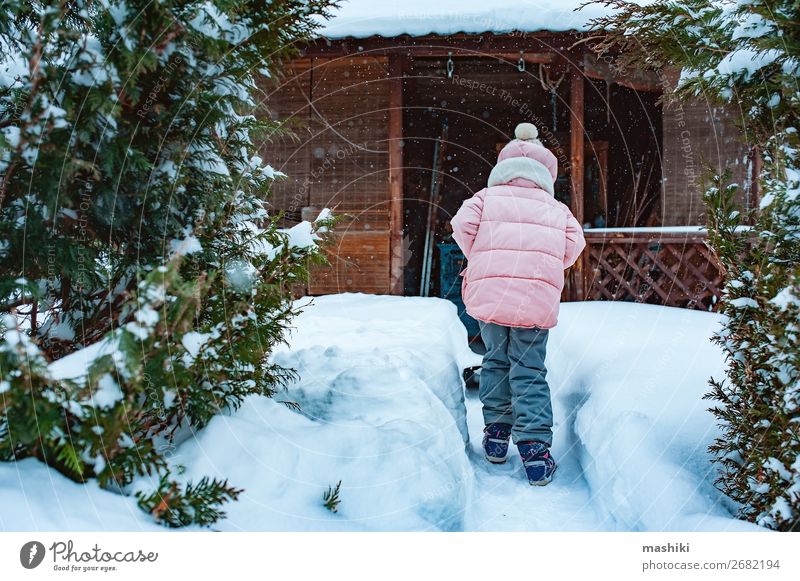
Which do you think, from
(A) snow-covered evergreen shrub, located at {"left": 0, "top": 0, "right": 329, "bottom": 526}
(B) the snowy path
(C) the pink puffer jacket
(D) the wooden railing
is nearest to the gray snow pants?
(C) the pink puffer jacket

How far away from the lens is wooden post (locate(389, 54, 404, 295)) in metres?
7.13

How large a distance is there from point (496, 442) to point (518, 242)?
4.02ft

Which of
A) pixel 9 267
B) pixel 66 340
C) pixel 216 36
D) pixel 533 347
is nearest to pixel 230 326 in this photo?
pixel 66 340

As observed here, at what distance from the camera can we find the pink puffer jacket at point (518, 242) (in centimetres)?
311

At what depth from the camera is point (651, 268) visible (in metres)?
6.44

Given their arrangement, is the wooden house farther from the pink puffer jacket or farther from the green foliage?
the green foliage

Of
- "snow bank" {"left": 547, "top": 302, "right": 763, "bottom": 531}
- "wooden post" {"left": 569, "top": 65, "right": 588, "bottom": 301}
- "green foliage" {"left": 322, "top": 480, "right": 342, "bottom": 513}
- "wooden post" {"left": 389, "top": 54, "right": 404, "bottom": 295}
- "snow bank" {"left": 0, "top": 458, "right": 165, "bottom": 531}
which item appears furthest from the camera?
"wooden post" {"left": 389, "top": 54, "right": 404, "bottom": 295}

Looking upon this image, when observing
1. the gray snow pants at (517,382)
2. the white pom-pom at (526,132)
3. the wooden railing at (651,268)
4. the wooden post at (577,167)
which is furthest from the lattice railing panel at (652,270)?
the gray snow pants at (517,382)

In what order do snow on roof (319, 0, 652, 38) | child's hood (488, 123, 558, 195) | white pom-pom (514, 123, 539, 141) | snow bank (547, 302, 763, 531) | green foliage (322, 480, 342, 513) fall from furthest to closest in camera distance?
A: snow on roof (319, 0, 652, 38) < white pom-pom (514, 123, 539, 141) < child's hood (488, 123, 558, 195) < snow bank (547, 302, 763, 531) < green foliage (322, 480, 342, 513)

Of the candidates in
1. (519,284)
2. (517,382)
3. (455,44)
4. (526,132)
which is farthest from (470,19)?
(517,382)

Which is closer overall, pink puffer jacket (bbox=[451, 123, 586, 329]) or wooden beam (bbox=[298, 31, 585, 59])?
pink puffer jacket (bbox=[451, 123, 586, 329])

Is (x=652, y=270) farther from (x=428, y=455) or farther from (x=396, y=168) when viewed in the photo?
(x=428, y=455)

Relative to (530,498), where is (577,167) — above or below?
above

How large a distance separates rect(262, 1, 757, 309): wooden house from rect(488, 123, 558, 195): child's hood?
2275mm
